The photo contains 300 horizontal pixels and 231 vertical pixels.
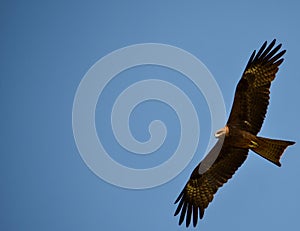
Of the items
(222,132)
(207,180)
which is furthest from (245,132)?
(207,180)

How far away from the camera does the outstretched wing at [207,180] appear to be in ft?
45.0

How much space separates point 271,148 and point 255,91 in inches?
38.6

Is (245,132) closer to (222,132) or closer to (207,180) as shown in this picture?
(222,132)

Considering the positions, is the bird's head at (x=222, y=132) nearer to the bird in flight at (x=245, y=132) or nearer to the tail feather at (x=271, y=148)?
the bird in flight at (x=245, y=132)

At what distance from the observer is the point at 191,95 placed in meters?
13.8

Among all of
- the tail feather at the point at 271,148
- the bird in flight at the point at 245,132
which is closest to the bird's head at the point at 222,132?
the bird in flight at the point at 245,132

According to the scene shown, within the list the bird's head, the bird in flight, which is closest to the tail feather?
the bird in flight

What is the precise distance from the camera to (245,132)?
13219 mm

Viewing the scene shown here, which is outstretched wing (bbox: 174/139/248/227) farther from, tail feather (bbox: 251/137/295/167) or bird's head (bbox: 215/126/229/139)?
tail feather (bbox: 251/137/295/167)

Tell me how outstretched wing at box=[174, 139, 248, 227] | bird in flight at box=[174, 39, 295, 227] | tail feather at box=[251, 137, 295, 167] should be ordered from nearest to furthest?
tail feather at box=[251, 137, 295, 167] → bird in flight at box=[174, 39, 295, 227] → outstretched wing at box=[174, 139, 248, 227]

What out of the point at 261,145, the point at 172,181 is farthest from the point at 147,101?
the point at 261,145

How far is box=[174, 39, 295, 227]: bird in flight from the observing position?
13078 mm

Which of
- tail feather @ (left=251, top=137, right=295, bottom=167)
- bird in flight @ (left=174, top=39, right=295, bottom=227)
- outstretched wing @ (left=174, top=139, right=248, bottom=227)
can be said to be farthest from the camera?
outstretched wing @ (left=174, top=139, right=248, bottom=227)

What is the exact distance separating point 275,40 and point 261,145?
66.8 inches
